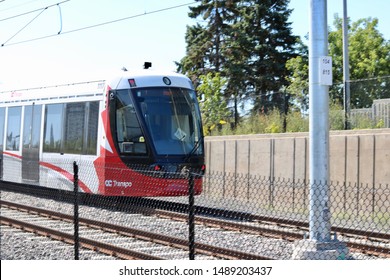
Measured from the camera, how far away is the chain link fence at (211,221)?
1039 cm

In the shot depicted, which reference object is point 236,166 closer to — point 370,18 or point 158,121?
point 158,121

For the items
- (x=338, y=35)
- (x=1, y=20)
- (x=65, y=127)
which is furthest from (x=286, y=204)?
(x=338, y=35)

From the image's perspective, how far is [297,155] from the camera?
18406 millimetres

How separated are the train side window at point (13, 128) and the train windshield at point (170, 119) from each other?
6.24m

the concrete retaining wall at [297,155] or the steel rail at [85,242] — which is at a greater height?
the concrete retaining wall at [297,155]

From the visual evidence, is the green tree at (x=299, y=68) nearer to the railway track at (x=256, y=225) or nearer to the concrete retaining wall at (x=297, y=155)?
the concrete retaining wall at (x=297, y=155)

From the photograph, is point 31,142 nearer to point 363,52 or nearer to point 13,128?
point 13,128

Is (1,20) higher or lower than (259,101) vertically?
higher

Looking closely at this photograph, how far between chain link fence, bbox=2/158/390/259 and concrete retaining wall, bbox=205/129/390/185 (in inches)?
23.4

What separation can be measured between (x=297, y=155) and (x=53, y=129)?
710 centimetres

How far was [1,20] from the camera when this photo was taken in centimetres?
2520

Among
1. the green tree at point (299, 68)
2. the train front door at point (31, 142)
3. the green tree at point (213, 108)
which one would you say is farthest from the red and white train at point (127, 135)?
the green tree at point (299, 68)

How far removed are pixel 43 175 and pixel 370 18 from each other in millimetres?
38468

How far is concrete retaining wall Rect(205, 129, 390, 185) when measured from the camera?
16.0 meters
